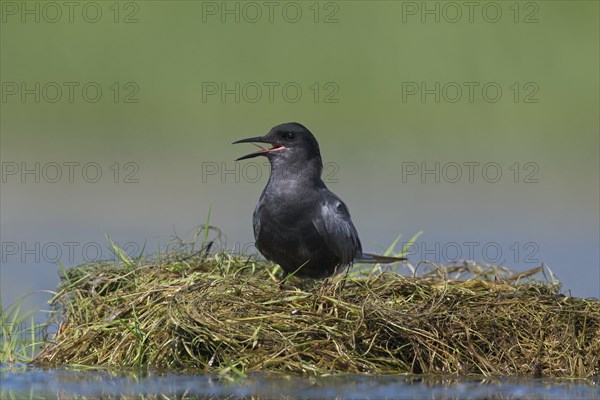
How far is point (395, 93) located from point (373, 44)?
3.46 ft

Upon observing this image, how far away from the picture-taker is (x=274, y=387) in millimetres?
7430

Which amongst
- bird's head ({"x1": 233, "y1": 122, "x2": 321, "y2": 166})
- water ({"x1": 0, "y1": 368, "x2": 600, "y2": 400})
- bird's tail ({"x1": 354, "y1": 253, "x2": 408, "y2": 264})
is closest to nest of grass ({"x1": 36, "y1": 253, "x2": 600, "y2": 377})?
water ({"x1": 0, "y1": 368, "x2": 600, "y2": 400})

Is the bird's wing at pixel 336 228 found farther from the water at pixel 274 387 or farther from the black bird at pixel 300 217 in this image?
the water at pixel 274 387

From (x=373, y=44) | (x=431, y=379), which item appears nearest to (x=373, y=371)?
(x=431, y=379)

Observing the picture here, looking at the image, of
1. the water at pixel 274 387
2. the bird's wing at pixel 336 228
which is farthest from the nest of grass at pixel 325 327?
the bird's wing at pixel 336 228

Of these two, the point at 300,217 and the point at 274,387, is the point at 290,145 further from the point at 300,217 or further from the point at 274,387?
the point at 274,387

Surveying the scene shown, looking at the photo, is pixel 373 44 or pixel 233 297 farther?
pixel 373 44

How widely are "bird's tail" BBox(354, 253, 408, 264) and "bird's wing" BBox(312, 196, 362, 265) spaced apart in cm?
27

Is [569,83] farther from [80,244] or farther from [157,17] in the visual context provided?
[80,244]

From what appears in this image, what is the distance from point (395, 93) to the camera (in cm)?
1800

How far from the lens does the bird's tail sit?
10.2 meters

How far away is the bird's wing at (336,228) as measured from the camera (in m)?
9.56

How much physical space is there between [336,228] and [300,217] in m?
0.27

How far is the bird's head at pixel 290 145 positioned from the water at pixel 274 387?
2.39 m
